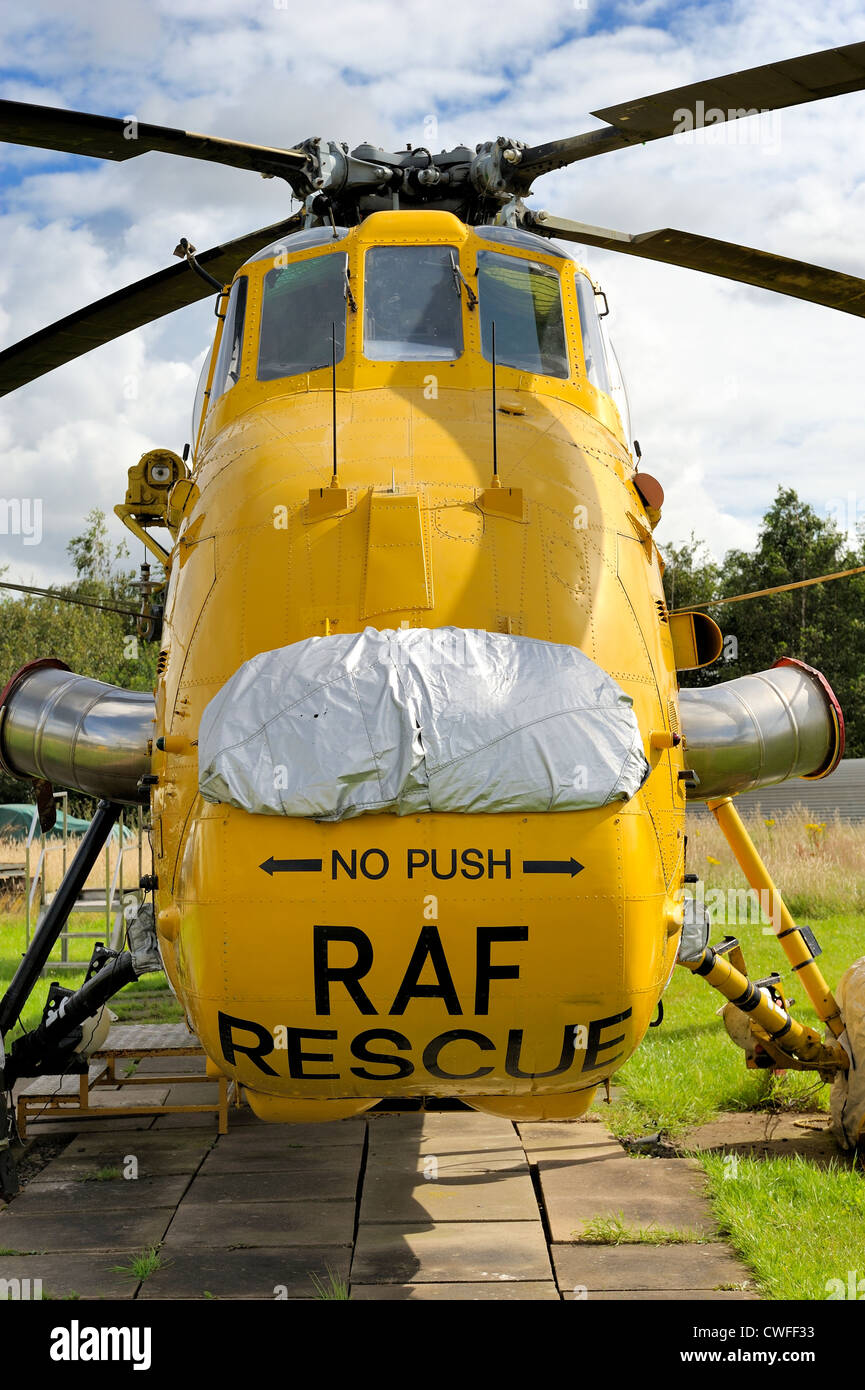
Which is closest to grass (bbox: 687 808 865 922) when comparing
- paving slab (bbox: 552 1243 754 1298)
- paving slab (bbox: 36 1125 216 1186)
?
paving slab (bbox: 36 1125 216 1186)

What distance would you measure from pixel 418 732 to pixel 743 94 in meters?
3.32

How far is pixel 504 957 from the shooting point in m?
3.91

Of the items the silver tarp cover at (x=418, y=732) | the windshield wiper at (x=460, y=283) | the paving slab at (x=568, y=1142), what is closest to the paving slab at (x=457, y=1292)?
the paving slab at (x=568, y=1142)

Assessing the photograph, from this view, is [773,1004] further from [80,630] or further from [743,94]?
[80,630]

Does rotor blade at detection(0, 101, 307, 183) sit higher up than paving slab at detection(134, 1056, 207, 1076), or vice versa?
rotor blade at detection(0, 101, 307, 183)

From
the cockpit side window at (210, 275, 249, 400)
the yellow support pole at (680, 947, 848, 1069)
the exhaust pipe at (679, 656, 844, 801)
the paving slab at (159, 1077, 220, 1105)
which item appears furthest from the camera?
the paving slab at (159, 1077, 220, 1105)

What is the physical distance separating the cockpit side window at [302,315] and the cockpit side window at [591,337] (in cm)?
126

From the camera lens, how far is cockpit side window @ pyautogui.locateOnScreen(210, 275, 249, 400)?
20.8 ft

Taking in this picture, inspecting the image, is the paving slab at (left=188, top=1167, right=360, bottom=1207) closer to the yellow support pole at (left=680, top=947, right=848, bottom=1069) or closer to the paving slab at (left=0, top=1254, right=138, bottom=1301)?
the paving slab at (left=0, top=1254, right=138, bottom=1301)

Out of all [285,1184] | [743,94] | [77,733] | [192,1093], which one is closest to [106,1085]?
[192,1093]

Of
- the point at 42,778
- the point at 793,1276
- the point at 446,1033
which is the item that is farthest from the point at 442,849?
the point at 42,778

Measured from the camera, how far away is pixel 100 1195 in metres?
7.07

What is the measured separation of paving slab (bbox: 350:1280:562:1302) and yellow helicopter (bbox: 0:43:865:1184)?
127cm
